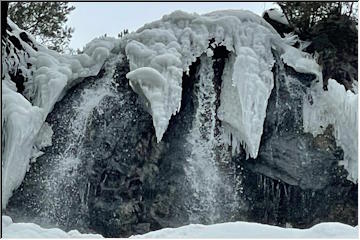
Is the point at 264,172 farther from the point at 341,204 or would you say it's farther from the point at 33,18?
the point at 33,18

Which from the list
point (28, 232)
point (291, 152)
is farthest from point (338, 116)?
point (28, 232)

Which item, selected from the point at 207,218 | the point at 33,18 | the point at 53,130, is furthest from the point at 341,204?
the point at 33,18

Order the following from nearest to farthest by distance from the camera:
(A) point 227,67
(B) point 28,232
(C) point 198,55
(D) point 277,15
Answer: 1. (B) point 28,232
2. (C) point 198,55
3. (A) point 227,67
4. (D) point 277,15

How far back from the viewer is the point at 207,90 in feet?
26.9

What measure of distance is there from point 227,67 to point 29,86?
247cm

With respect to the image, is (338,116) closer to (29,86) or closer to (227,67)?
(227,67)

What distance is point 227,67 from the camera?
8227 mm

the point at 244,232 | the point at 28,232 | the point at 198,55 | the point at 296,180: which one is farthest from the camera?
the point at 198,55

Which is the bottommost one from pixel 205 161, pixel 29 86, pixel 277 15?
pixel 205 161

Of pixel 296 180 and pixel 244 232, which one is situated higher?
pixel 244 232

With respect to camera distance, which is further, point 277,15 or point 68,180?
point 277,15

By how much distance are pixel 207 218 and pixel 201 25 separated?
244 cm

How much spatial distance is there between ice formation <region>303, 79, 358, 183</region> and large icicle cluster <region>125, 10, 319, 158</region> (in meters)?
0.43

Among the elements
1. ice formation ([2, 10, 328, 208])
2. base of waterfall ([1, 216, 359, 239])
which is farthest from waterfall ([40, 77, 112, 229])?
base of waterfall ([1, 216, 359, 239])
